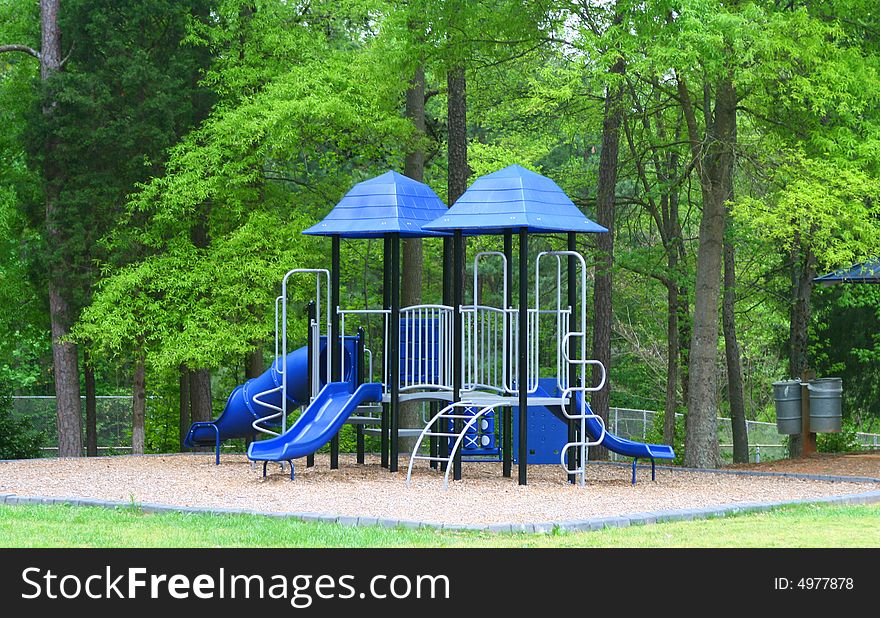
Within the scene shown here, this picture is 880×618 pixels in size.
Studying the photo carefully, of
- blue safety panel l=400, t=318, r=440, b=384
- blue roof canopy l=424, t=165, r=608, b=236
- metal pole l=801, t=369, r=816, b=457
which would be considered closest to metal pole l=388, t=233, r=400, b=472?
blue safety panel l=400, t=318, r=440, b=384

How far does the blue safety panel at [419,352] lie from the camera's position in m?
14.0

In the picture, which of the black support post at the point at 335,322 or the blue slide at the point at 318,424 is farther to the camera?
the black support post at the point at 335,322

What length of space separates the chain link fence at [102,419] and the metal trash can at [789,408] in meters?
14.3

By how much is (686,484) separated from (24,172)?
13.8 meters

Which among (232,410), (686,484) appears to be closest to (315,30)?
(232,410)

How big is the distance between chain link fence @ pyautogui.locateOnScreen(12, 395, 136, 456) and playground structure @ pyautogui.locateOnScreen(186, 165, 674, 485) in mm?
11497

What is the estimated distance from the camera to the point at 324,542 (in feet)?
26.8

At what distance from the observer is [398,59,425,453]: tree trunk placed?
18.8 m

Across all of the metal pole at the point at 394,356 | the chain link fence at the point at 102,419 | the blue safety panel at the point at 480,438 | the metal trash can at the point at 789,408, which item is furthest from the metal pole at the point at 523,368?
the chain link fence at the point at 102,419

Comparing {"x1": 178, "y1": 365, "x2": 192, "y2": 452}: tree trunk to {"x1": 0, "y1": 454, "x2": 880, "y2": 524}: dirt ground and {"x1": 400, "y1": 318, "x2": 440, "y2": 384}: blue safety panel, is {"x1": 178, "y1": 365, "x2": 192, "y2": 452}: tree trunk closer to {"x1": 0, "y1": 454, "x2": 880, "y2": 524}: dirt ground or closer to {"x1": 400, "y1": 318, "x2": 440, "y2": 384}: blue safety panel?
{"x1": 0, "y1": 454, "x2": 880, "y2": 524}: dirt ground

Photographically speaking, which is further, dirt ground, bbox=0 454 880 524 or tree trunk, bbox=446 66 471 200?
tree trunk, bbox=446 66 471 200

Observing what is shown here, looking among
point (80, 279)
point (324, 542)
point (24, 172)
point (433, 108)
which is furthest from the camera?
point (433, 108)

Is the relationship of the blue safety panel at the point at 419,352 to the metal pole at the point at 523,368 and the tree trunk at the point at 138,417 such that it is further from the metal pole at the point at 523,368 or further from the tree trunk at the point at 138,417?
the tree trunk at the point at 138,417

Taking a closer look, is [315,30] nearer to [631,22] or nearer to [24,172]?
[24,172]
